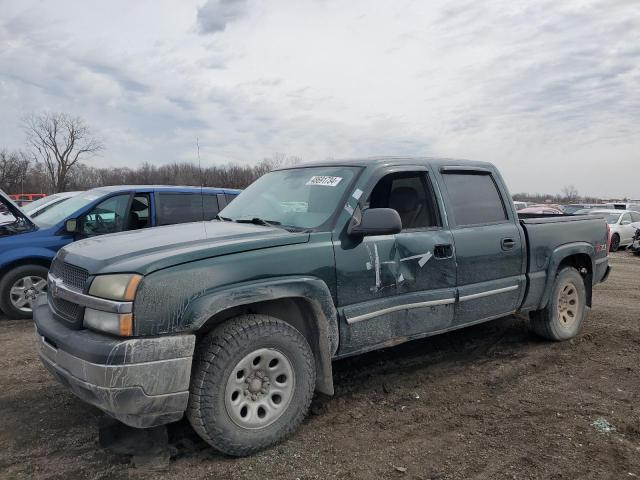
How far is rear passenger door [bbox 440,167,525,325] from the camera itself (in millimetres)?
4328

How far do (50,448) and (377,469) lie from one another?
2.12 m

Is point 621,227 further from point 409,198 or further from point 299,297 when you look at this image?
point 299,297

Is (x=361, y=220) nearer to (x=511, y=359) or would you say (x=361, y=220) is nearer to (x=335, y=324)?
(x=335, y=324)

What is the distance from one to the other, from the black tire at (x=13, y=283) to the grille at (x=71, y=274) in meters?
3.60

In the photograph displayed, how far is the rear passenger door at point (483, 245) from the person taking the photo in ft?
14.2

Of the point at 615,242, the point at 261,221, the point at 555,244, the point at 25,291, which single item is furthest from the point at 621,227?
the point at 25,291

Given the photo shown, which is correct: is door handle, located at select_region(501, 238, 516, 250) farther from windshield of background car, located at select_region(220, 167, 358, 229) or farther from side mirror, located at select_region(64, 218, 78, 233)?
side mirror, located at select_region(64, 218, 78, 233)

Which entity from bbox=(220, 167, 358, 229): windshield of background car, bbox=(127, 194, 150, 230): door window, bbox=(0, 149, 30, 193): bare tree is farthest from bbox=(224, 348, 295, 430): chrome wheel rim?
bbox=(0, 149, 30, 193): bare tree

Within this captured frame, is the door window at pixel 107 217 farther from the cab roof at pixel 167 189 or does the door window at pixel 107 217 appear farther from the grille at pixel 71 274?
the grille at pixel 71 274

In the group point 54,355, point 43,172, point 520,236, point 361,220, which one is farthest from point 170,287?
point 43,172

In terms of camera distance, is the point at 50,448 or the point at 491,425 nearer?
the point at 50,448

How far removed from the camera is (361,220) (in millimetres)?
3555

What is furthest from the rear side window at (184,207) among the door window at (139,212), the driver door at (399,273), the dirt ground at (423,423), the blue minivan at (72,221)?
the driver door at (399,273)

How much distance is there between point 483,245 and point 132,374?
10.2 feet
